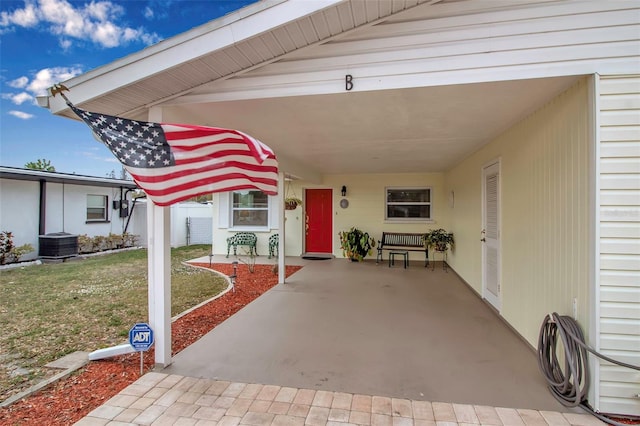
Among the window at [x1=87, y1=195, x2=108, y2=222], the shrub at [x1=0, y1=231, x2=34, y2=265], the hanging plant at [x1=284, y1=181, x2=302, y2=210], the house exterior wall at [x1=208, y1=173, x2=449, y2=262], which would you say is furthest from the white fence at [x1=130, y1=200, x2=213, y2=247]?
the hanging plant at [x1=284, y1=181, x2=302, y2=210]

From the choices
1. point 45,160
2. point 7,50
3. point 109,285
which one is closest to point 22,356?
point 109,285

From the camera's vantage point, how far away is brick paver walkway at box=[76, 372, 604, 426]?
2043mm

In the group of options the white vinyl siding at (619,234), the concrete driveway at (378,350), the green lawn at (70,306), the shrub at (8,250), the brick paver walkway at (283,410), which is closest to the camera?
the brick paver walkway at (283,410)

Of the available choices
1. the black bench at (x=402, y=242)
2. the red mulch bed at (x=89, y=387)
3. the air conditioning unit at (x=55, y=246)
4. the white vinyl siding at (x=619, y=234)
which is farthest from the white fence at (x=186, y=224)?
the white vinyl siding at (x=619, y=234)

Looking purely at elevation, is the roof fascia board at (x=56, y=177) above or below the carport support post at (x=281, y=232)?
above

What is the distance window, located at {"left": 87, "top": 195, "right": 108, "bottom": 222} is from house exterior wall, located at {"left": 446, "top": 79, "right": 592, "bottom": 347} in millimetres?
12472

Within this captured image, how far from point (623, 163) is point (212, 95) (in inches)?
130

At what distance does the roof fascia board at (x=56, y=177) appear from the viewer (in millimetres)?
7930

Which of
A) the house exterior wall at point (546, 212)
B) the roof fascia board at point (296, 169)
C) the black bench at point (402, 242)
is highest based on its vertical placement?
the roof fascia board at point (296, 169)

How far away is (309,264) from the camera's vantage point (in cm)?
798

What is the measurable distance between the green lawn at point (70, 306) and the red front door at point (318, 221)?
337 centimetres

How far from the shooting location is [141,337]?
2637mm

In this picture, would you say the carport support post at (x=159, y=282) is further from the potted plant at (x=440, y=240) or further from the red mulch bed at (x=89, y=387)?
the potted plant at (x=440, y=240)

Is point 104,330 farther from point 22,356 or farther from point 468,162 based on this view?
point 468,162
